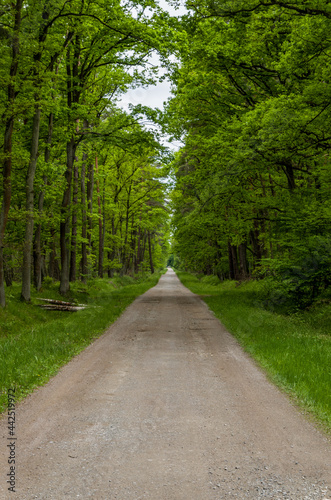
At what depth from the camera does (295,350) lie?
27.3 ft

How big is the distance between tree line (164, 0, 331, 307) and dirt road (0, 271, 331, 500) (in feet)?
26.4

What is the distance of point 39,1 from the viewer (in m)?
12.7

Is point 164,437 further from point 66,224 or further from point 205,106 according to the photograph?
point 205,106

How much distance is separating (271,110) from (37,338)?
10.1 m

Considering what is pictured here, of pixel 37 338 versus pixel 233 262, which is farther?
pixel 233 262

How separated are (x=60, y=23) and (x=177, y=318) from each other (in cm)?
1282

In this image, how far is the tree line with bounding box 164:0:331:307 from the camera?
11.4m

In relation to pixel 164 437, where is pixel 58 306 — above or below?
above

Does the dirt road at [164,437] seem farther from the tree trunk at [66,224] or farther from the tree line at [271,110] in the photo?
the tree trunk at [66,224]

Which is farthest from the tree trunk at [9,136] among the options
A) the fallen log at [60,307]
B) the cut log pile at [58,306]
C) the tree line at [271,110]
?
the tree line at [271,110]

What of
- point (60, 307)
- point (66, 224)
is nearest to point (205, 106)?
point (66, 224)

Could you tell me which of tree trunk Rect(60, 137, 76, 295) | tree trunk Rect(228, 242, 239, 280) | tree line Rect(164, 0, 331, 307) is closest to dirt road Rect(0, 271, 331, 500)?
tree line Rect(164, 0, 331, 307)

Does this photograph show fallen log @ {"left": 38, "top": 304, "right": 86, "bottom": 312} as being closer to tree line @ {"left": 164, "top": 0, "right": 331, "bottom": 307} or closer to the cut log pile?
the cut log pile

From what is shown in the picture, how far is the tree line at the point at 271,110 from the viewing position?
37.4ft
